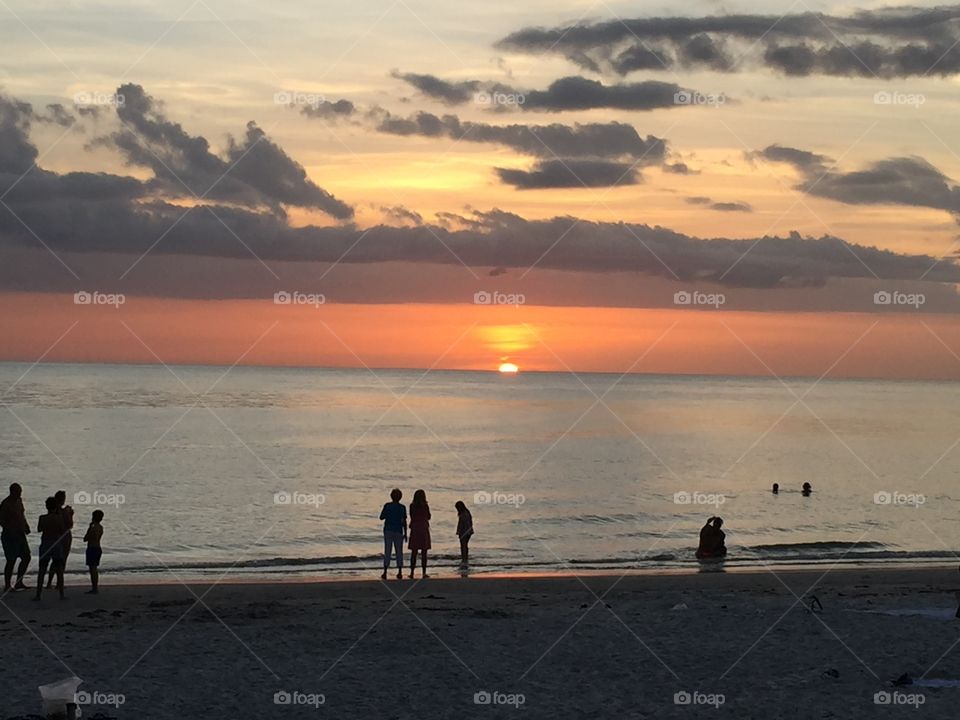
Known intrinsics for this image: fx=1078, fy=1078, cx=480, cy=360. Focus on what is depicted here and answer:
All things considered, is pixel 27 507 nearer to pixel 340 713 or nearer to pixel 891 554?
pixel 891 554

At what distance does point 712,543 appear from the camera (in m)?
32.7

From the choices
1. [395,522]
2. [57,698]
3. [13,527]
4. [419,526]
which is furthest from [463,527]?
[57,698]

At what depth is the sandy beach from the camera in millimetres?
14367

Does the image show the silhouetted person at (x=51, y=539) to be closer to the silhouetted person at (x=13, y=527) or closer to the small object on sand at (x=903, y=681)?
the silhouetted person at (x=13, y=527)

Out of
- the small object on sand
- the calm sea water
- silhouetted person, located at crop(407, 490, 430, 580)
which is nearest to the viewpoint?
the small object on sand

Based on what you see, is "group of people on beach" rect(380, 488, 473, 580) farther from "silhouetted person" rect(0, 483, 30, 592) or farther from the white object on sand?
the white object on sand

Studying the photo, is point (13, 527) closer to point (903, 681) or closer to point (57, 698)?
point (57, 698)

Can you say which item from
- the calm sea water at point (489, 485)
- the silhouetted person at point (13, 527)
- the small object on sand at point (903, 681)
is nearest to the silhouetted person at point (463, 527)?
the calm sea water at point (489, 485)

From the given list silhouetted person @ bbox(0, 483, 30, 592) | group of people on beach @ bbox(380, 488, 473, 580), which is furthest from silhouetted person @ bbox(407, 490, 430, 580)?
silhouetted person @ bbox(0, 483, 30, 592)

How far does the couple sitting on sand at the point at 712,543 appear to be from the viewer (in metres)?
32.6

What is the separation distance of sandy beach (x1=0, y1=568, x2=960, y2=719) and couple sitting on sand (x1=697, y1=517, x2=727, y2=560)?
8171 millimetres

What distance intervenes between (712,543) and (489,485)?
35882 millimetres

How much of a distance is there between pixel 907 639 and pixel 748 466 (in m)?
65.5

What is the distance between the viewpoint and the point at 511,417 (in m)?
151
